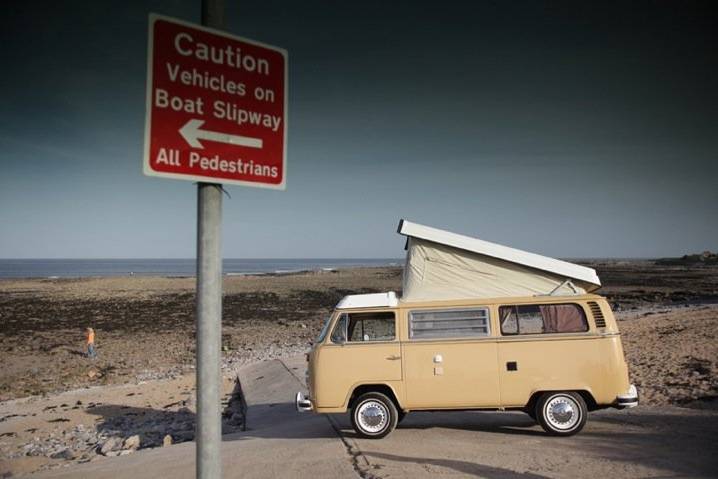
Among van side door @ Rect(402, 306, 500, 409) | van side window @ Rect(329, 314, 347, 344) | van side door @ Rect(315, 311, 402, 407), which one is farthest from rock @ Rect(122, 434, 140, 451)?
van side door @ Rect(402, 306, 500, 409)

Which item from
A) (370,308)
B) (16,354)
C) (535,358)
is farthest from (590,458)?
(16,354)

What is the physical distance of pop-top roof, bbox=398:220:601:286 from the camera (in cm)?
859

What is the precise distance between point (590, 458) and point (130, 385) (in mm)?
14132

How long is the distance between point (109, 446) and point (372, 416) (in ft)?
18.7

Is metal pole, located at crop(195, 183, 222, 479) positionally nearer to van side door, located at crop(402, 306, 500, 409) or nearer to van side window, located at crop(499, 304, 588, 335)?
van side door, located at crop(402, 306, 500, 409)

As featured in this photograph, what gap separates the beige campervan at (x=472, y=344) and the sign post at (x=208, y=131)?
6077 millimetres

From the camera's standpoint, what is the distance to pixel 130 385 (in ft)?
53.7

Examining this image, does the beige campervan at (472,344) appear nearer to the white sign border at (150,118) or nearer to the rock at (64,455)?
the rock at (64,455)

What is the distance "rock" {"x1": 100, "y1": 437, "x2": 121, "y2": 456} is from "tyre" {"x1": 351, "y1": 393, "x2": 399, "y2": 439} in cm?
525

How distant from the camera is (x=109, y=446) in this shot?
10.4 metres

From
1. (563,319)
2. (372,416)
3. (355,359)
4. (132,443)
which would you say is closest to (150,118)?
(355,359)

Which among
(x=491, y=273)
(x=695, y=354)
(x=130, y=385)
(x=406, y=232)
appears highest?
(x=406, y=232)

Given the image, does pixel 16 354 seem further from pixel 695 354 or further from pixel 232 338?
pixel 695 354

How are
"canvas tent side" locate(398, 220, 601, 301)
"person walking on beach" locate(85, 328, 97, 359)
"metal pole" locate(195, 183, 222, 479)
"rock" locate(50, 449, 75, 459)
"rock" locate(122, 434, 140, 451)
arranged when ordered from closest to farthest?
"metal pole" locate(195, 183, 222, 479) < "canvas tent side" locate(398, 220, 601, 301) < "rock" locate(50, 449, 75, 459) < "rock" locate(122, 434, 140, 451) < "person walking on beach" locate(85, 328, 97, 359)
